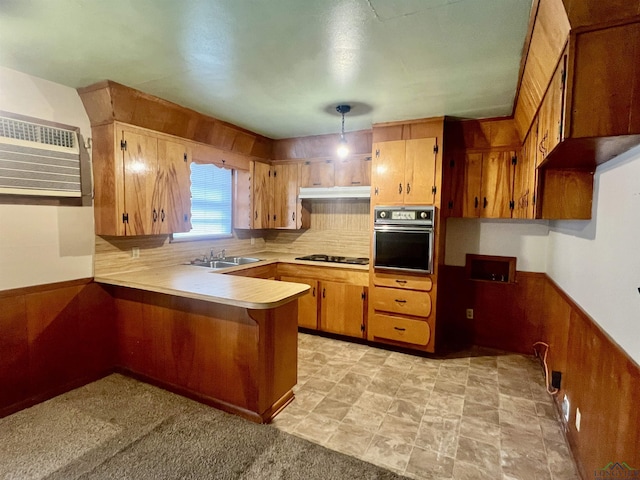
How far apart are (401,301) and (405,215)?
3.04ft

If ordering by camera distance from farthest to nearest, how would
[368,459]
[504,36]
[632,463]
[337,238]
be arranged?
[337,238] < [368,459] < [504,36] < [632,463]

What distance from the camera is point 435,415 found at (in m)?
2.45

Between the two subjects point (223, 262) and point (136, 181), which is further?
point (223, 262)

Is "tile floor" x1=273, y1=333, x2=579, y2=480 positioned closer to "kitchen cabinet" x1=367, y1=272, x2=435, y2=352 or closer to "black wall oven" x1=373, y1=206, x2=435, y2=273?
"kitchen cabinet" x1=367, y1=272, x2=435, y2=352

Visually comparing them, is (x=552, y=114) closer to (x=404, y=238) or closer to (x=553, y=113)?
(x=553, y=113)

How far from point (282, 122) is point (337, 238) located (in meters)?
1.73

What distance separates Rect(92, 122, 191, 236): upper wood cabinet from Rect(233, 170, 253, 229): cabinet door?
110 cm

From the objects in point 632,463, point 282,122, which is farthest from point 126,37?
point 632,463

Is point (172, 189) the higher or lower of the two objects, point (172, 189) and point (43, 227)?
the higher

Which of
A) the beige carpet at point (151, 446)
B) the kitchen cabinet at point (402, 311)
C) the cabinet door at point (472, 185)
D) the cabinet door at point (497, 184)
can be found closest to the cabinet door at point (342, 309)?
the kitchen cabinet at point (402, 311)

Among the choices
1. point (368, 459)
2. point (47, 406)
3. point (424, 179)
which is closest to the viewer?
point (368, 459)

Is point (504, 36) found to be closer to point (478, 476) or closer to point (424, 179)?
point (424, 179)

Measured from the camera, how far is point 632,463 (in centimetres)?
125

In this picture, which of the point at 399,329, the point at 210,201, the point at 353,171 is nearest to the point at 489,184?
the point at 353,171
